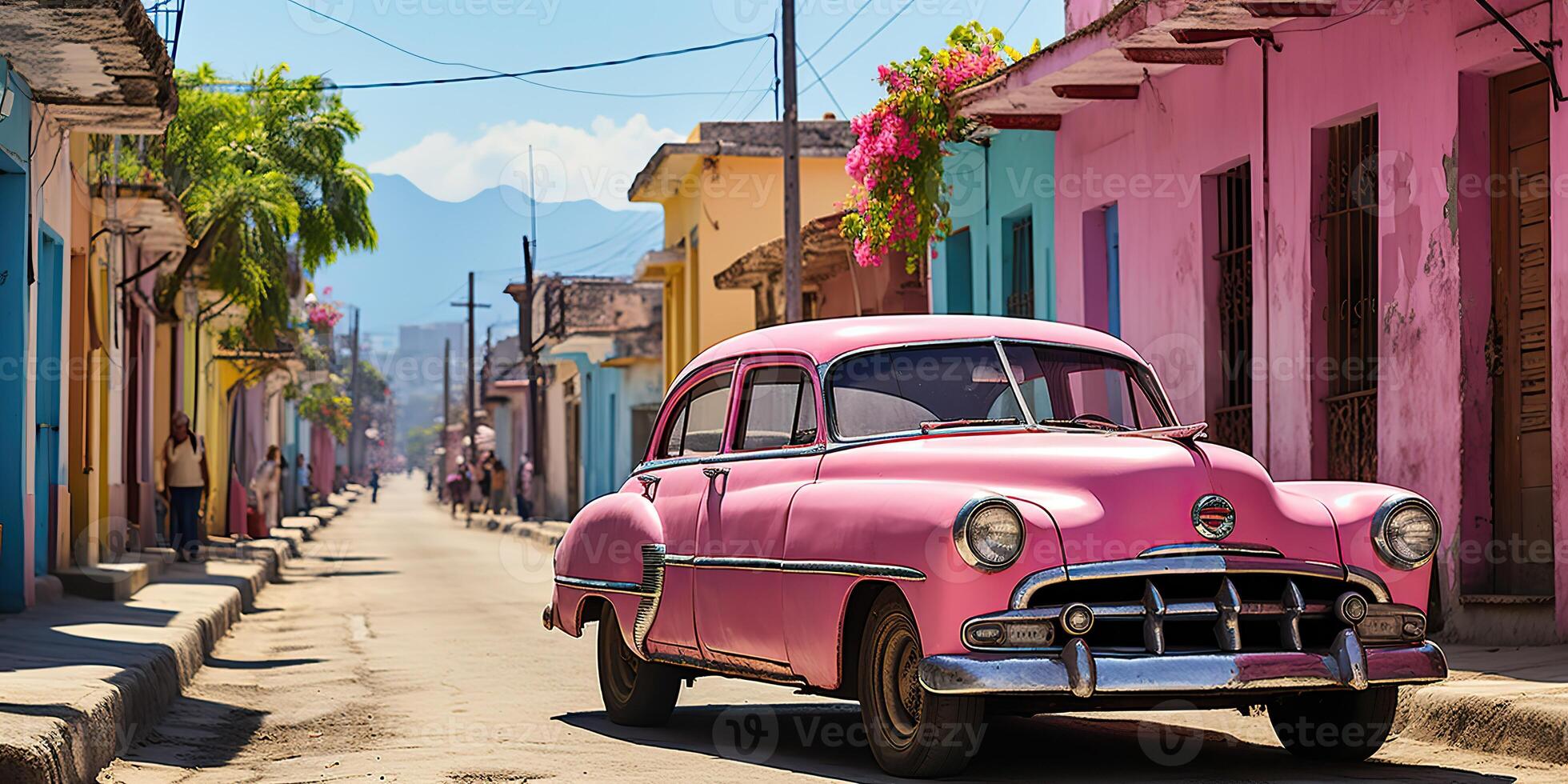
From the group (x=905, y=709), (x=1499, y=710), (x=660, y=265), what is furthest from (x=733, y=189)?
(x=905, y=709)

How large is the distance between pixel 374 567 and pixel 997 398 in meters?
Result: 20.1

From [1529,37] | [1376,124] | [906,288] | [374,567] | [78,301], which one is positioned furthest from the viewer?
[374,567]

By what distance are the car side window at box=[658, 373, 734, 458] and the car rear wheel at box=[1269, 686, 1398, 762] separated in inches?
100

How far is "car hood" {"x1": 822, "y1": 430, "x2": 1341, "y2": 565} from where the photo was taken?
6152 millimetres

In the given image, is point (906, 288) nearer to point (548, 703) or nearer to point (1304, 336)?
point (1304, 336)

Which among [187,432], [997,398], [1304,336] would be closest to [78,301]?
[187,432]

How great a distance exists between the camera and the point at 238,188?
2328 centimetres

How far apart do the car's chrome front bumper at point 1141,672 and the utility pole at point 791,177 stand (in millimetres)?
13913

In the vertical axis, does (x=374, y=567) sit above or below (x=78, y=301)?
below

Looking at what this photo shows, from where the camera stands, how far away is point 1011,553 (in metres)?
6.09

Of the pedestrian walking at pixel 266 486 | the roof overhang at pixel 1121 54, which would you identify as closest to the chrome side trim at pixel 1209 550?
the roof overhang at pixel 1121 54

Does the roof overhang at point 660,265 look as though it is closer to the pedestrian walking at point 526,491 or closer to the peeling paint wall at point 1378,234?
the pedestrian walking at point 526,491

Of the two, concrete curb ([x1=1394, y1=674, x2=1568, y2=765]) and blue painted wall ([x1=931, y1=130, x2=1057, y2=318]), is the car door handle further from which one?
blue painted wall ([x1=931, y1=130, x2=1057, y2=318])

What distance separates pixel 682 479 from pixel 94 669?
121 inches
